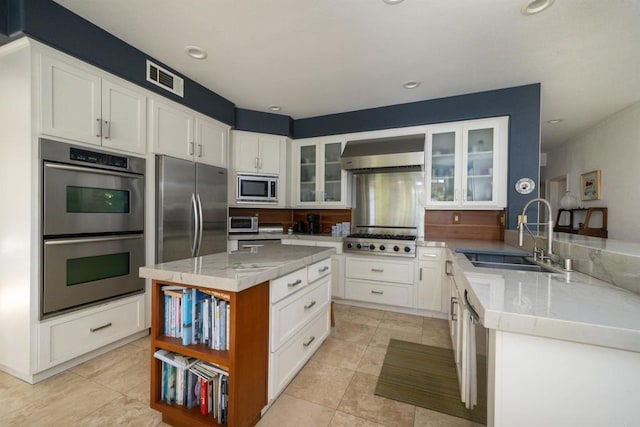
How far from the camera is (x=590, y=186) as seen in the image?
433 centimetres

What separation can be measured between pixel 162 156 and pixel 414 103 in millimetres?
2997

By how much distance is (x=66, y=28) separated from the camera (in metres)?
1.90

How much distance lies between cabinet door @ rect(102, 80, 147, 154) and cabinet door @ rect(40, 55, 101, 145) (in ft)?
0.20

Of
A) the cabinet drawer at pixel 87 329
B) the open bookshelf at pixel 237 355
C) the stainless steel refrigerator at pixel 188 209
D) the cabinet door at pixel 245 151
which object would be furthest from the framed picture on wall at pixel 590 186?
the cabinet drawer at pixel 87 329

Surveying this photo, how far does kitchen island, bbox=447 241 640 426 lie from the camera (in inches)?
30.7

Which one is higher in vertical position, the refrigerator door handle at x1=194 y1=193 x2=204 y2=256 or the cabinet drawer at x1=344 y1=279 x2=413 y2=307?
the refrigerator door handle at x1=194 y1=193 x2=204 y2=256

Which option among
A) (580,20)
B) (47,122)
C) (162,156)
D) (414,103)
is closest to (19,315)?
(47,122)

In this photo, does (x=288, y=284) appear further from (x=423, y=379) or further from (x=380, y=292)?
(x=380, y=292)

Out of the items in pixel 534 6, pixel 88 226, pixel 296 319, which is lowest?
pixel 296 319

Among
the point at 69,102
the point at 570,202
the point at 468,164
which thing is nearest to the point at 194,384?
the point at 69,102

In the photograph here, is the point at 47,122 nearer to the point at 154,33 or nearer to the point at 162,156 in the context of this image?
the point at 162,156

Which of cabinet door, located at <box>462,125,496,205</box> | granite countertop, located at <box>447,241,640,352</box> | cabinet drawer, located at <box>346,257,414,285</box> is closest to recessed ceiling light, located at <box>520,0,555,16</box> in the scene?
A: cabinet door, located at <box>462,125,496,205</box>

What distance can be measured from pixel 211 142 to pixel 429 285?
3105mm

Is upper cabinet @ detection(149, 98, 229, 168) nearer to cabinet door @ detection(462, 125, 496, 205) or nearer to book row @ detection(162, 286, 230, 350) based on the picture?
book row @ detection(162, 286, 230, 350)
